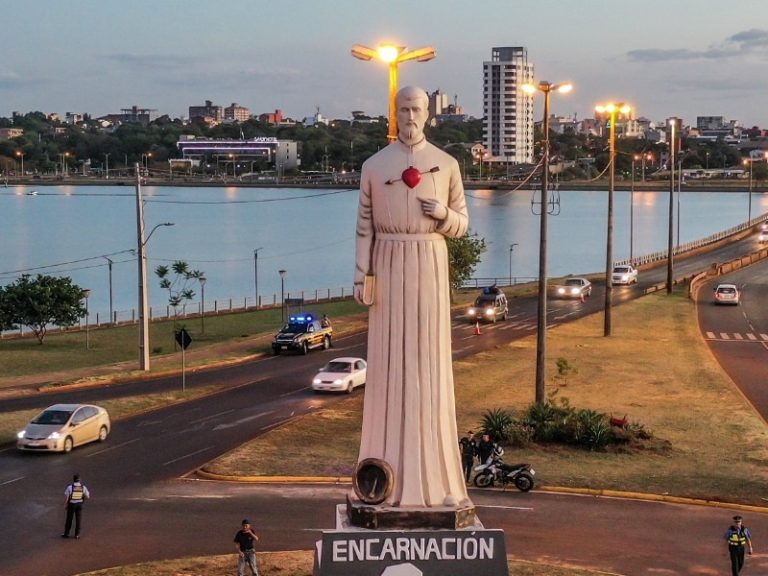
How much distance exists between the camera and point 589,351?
48125mm

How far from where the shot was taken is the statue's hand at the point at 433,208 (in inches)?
556

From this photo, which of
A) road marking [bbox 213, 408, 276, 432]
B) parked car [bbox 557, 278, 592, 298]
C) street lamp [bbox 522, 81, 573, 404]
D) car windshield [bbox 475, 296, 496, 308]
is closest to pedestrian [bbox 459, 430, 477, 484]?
street lamp [bbox 522, 81, 573, 404]

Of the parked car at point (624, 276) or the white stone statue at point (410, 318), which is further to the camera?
the parked car at point (624, 276)

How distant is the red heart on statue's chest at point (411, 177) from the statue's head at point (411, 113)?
1.45 feet

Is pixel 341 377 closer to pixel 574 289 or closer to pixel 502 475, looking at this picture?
pixel 502 475

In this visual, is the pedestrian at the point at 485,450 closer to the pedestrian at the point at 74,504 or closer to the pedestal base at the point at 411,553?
the pedestrian at the point at 74,504

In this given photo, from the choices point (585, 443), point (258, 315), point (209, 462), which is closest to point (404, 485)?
point (209, 462)

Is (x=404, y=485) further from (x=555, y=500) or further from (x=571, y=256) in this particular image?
(x=571, y=256)

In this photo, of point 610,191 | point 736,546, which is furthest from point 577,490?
point 610,191

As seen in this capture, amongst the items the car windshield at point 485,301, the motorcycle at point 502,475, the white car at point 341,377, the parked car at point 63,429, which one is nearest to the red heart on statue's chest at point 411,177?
the motorcycle at point 502,475

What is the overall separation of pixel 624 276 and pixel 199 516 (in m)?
61.8

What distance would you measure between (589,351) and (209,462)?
78.5 feet

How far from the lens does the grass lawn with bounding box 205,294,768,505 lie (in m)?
26.5

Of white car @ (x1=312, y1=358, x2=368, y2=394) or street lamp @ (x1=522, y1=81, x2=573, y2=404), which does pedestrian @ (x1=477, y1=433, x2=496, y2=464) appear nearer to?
street lamp @ (x1=522, y1=81, x2=573, y2=404)
